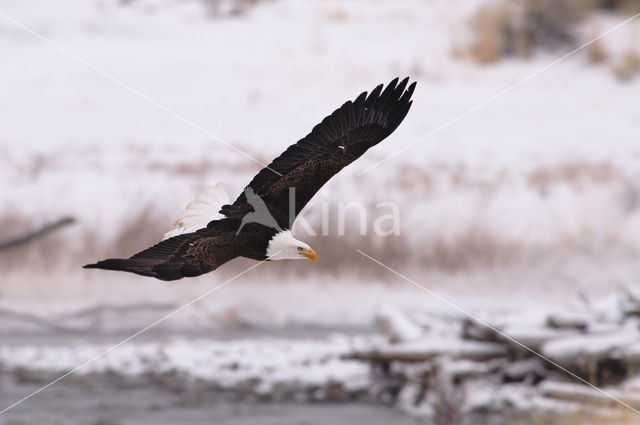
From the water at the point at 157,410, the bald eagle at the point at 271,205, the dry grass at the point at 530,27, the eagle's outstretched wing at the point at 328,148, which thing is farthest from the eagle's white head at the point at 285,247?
the dry grass at the point at 530,27

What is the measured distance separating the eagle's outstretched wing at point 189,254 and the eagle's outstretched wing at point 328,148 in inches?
6.4

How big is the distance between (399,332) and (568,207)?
3.90 m

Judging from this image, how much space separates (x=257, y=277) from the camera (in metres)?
9.42

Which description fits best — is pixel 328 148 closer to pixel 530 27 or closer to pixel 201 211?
pixel 201 211

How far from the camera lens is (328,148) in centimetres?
284

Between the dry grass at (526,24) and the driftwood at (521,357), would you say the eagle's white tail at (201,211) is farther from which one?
the dry grass at (526,24)

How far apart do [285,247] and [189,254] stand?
267mm

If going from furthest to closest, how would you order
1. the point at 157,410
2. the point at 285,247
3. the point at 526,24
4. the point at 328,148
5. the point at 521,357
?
the point at 526,24
the point at 521,357
the point at 157,410
the point at 328,148
the point at 285,247

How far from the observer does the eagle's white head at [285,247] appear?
233cm

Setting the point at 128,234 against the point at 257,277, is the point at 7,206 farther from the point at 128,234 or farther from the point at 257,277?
the point at 257,277

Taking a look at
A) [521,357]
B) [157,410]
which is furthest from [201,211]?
[521,357]

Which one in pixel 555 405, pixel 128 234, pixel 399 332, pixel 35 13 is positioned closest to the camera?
pixel 555 405

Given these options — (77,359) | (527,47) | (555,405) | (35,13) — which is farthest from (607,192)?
(35,13)

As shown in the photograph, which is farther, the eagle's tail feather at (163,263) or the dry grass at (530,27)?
the dry grass at (530,27)
